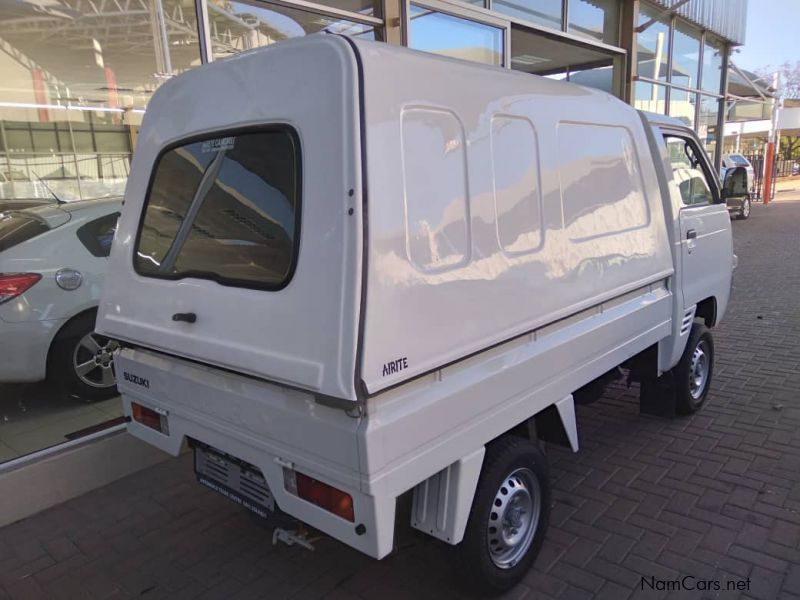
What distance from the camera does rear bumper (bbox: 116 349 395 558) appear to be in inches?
73.3

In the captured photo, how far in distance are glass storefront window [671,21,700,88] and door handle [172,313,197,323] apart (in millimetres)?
13992

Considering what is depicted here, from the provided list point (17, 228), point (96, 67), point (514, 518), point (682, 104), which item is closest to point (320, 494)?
point (514, 518)

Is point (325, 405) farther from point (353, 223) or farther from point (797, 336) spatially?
point (797, 336)

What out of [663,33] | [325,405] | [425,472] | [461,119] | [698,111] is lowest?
[425,472]

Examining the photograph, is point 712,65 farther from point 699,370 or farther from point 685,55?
point 699,370

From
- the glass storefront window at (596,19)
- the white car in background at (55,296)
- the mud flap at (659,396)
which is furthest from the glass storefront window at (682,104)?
the white car in background at (55,296)

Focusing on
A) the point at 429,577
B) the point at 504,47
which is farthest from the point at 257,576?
the point at 504,47

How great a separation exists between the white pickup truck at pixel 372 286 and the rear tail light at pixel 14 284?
59.4 inches

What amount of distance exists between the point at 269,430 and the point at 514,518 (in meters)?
1.22

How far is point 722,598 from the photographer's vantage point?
2510mm

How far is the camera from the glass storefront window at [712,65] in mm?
15031

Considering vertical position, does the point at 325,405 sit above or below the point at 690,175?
below

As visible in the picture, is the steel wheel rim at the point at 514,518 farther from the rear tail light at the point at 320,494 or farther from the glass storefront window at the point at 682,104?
the glass storefront window at the point at 682,104

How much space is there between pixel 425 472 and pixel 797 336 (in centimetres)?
582
